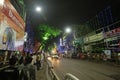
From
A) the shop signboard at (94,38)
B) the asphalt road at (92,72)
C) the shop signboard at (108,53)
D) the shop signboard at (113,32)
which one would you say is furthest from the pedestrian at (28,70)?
the shop signboard at (94,38)

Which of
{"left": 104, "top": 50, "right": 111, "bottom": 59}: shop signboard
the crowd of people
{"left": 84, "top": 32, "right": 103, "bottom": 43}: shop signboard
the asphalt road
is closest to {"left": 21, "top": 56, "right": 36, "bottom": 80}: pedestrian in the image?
the crowd of people

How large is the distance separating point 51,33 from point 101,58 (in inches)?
641

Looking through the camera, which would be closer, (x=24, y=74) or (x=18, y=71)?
(x=18, y=71)

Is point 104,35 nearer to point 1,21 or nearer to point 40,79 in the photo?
point 40,79

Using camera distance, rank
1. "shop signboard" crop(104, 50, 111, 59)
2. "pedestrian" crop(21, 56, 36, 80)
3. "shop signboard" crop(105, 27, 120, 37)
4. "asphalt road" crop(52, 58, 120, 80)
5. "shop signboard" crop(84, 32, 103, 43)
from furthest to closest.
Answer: "shop signboard" crop(84, 32, 103, 43) < "shop signboard" crop(104, 50, 111, 59) < "shop signboard" crop(105, 27, 120, 37) < "asphalt road" crop(52, 58, 120, 80) < "pedestrian" crop(21, 56, 36, 80)

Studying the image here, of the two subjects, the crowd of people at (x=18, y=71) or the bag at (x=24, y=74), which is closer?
the crowd of people at (x=18, y=71)

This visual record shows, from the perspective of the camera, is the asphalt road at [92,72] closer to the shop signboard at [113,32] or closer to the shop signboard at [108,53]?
the shop signboard at [108,53]

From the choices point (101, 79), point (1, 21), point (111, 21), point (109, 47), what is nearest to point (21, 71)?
point (1, 21)

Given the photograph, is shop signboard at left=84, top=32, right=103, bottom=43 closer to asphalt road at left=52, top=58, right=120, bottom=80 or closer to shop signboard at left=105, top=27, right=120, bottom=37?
shop signboard at left=105, top=27, right=120, bottom=37

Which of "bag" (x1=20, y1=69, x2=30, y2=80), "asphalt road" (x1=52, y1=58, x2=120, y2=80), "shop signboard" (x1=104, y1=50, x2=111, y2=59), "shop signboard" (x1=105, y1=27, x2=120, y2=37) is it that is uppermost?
"shop signboard" (x1=105, y1=27, x2=120, y2=37)

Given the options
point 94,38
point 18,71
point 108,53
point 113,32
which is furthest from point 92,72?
point 94,38

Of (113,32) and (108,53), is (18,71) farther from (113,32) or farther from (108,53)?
(113,32)

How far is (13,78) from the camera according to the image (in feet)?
25.1

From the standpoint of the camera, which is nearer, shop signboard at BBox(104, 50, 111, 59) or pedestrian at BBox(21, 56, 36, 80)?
pedestrian at BBox(21, 56, 36, 80)
